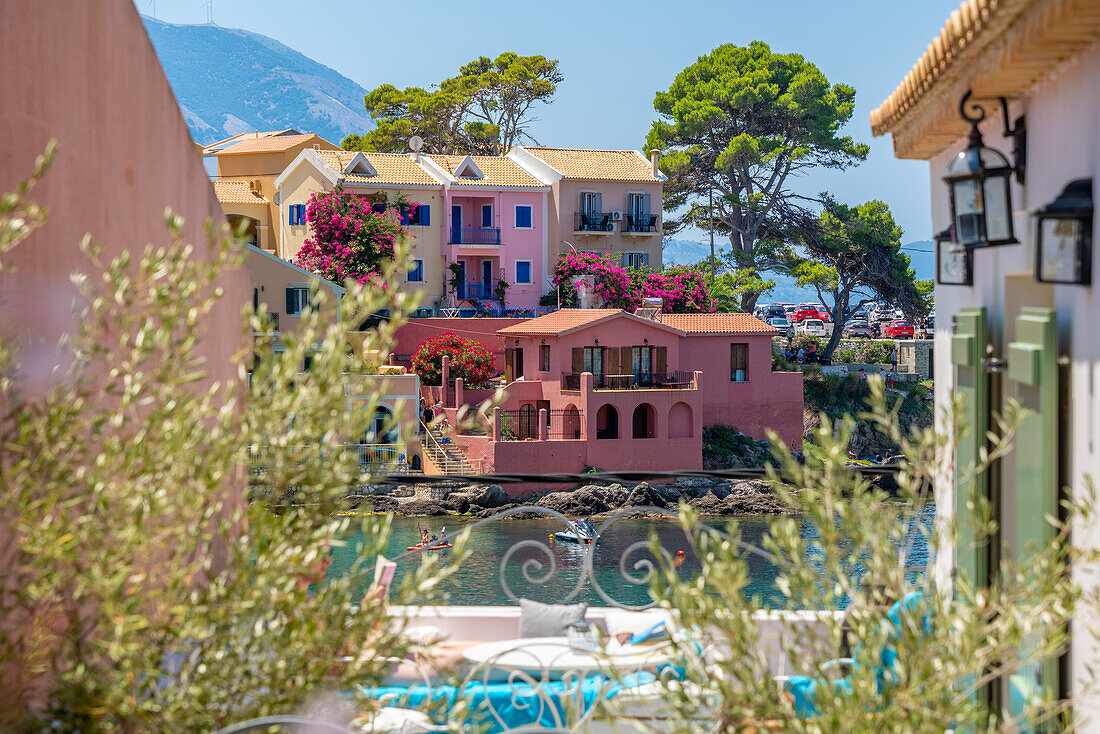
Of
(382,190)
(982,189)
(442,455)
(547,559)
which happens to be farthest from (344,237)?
(982,189)

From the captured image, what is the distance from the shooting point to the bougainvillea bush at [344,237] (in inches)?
1410

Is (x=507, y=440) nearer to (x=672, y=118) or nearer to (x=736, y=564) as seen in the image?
(x=672, y=118)

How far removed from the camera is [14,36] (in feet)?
10.0

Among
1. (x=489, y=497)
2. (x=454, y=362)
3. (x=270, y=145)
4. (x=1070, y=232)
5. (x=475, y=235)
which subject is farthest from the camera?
(x=270, y=145)

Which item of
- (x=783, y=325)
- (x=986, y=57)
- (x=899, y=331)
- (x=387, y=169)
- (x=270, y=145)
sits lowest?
(x=986, y=57)

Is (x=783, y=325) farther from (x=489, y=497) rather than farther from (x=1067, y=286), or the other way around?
(x=1067, y=286)

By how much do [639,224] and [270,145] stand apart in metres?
15.5

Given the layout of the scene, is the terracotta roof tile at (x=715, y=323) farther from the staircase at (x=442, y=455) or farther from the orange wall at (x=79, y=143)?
the orange wall at (x=79, y=143)

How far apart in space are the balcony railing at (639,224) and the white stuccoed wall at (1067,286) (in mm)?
41093

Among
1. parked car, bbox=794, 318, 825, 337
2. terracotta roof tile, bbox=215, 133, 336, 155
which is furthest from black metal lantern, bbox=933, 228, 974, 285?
parked car, bbox=794, 318, 825, 337

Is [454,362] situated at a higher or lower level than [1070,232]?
higher

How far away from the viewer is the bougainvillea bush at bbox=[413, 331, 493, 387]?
34719 millimetres

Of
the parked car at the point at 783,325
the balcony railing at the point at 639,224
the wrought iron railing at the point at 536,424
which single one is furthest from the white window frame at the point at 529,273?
the parked car at the point at 783,325

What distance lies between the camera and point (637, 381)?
120 ft
